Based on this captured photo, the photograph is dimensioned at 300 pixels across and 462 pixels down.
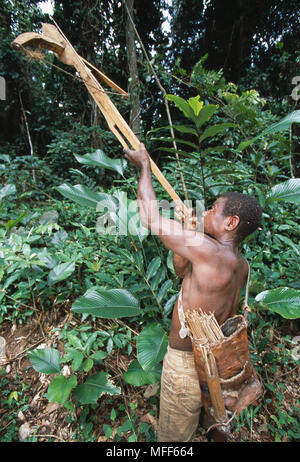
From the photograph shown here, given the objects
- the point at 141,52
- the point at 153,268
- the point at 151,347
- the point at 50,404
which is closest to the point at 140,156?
the point at 153,268

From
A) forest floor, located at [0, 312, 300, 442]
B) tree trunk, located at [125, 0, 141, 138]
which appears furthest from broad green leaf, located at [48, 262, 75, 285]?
tree trunk, located at [125, 0, 141, 138]

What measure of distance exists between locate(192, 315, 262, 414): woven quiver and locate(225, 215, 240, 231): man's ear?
379 mm

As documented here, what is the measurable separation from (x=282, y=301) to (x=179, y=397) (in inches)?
27.6

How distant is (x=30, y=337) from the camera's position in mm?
1716

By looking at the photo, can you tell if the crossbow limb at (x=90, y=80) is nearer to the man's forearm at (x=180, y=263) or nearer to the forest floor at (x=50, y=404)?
the man's forearm at (x=180, y=263)

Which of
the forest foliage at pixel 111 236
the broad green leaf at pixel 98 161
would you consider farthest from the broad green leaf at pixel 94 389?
the broad green leaf at pixel 98 161

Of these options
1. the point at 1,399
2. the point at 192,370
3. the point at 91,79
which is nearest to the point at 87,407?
the point at 1,399

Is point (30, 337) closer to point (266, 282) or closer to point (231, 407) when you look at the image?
point (231, 407)

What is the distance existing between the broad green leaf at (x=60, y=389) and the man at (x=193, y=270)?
0.46m

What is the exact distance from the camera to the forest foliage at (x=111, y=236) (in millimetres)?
1363

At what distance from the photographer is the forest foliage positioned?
1363mm

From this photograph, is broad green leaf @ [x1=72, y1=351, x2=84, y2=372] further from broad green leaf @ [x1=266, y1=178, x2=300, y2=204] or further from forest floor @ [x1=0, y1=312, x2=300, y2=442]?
broad green leaf @ [x1=266, y1=178, x2=300, y2=204]

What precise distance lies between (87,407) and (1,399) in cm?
53

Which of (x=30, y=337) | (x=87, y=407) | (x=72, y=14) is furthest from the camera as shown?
(x=72, y=14)
